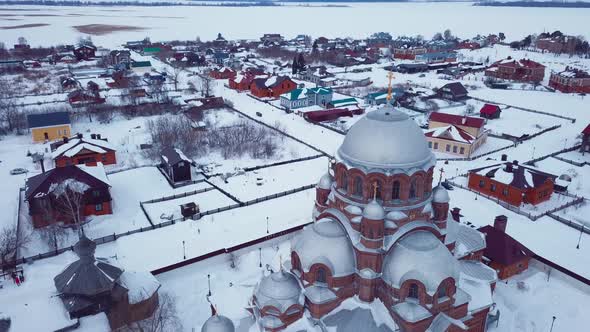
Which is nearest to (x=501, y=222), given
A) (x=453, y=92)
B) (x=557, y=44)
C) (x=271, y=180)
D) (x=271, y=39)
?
(x=271, y=180)

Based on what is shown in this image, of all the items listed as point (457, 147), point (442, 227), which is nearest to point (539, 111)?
point (457, 147)

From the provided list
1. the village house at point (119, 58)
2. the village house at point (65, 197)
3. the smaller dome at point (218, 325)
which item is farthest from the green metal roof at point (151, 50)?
the smaller dome at point (218, 325)

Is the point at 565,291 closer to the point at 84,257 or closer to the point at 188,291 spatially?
the point at 188,291

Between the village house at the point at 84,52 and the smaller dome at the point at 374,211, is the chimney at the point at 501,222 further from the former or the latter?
the village house at the point at 84,52

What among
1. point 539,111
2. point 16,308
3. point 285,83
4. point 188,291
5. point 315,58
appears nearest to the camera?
point 16,308

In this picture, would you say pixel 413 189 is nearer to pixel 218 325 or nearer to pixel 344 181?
pixel 344 181

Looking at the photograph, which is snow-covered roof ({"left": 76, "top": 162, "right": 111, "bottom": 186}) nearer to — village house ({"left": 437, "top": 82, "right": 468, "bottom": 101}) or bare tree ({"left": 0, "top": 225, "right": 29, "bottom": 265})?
bare tree ({"left": 0, "top": 225, "right": 29, "bottom": 265})
